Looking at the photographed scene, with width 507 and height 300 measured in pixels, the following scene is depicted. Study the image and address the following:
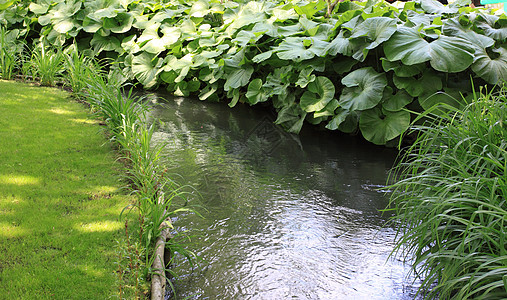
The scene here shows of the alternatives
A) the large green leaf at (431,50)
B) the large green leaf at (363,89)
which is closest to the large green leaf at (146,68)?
the large green leaf at (363,89)

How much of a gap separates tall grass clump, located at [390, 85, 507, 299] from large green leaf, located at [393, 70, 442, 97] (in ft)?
7.08

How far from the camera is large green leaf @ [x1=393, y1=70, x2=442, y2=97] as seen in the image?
440cm

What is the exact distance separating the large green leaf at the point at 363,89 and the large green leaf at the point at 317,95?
0.23 metres

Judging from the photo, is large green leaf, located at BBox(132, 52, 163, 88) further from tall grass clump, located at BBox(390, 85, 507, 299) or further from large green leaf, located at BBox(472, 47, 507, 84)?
tall grass clump, located at BBox(390, 85, 507, 299)

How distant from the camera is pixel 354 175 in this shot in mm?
4152

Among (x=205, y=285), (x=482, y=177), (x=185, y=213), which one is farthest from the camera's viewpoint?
(x=185, y=213)

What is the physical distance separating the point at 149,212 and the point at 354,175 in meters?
2.27

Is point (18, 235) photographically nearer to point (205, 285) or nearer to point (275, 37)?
point (205, 285)

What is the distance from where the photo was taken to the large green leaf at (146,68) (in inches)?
287

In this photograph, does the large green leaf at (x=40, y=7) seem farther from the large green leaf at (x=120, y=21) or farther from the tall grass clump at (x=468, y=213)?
the tall grass clump at (x=468, y=213)

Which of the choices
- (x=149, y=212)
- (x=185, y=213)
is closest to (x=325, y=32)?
(x=185, y=213)

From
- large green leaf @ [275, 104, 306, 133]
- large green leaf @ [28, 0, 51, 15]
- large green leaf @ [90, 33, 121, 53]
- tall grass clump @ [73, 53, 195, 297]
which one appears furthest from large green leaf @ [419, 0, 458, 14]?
large green leaf @ [28, 0, 51, 15]

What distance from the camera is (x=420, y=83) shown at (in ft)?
14.6

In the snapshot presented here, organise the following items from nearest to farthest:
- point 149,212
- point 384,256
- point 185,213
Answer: point 149,212
point 384,256
point 185,213
